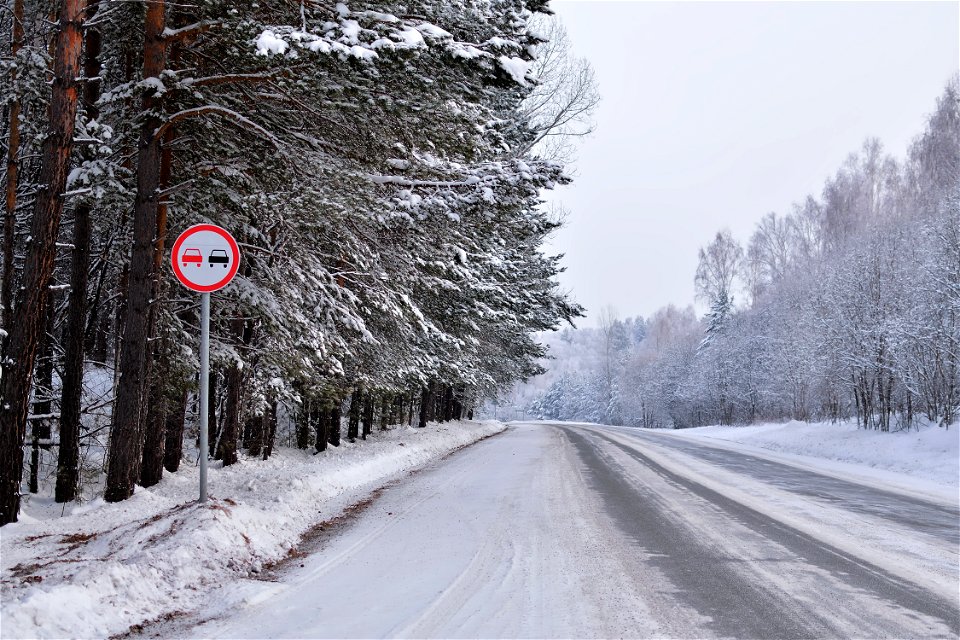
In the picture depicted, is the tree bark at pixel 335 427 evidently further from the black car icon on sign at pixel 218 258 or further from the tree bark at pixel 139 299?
the black car icon on sign at pixel 218 258

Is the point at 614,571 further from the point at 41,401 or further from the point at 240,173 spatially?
the point at 41,401

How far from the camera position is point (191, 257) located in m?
6.38

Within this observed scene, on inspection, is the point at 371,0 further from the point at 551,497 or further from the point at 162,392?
the point at 551,497

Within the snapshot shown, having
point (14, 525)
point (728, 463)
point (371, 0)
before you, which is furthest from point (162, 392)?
point (728, 463)

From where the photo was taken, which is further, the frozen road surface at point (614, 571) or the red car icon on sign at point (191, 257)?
the red car icon on sign at point (191, 257)

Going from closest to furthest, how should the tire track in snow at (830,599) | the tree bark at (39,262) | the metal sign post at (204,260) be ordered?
the tire track in snow at (830,599)
the metal sign post at (204,260)
the tree bark at (39,262)

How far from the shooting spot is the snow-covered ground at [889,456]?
12.4 m

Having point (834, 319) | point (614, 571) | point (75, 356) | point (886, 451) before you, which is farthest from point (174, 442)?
point (834, 319)

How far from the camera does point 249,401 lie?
39.9 feet

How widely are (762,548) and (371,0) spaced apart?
24.9 ft

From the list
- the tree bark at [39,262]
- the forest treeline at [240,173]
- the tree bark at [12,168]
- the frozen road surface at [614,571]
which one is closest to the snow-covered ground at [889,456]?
the frozen road surface at [614,571]

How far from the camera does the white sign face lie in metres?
6.36

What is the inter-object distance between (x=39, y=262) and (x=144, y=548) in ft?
12.6

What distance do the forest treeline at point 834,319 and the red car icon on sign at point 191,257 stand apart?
1961 centimetres
